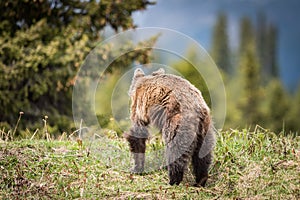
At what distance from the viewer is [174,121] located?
556 cm

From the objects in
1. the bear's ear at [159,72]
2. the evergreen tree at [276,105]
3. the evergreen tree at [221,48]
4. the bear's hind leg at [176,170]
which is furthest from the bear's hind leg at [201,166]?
the evergreen tree at [221,48]

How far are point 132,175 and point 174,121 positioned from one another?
951mm

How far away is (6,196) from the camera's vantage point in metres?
5.39

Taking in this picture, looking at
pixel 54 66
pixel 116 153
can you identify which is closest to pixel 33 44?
pixel 54 66

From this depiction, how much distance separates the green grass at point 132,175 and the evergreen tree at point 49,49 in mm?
4991

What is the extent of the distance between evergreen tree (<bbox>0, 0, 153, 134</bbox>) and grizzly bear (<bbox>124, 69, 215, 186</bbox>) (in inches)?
227

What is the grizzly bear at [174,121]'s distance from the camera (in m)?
5.55

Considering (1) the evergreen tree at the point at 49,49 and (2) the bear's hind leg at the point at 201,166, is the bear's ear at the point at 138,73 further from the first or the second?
(1) the evergreen tree at the point at 49,49

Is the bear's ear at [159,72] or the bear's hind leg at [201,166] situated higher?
the bear's ear at [159,72]

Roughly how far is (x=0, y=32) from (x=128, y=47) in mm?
2895

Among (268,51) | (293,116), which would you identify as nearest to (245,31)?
(268,51)

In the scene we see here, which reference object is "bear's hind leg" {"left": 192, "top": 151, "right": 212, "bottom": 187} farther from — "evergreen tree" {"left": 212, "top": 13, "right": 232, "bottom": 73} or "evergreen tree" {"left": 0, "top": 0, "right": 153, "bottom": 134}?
"evergreen tree" {"left": 212, "top": 13, "right": 232, "bottom": 73}

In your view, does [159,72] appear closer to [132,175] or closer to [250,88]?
[132,175]

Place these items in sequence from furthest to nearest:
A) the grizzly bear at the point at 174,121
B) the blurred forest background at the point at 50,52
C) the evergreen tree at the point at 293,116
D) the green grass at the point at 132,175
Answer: the evergreen tree at the point at 293,116, the blurred forest background at the point at 50,52, the grizzly bear at the point at 174,121, the green grass at the point at 132,175
